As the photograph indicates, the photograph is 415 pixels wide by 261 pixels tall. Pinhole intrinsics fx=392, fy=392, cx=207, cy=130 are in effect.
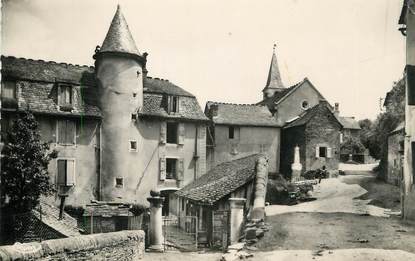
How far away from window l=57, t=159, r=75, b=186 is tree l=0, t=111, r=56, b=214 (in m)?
5.72

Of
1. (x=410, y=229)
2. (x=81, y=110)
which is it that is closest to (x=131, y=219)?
(x=81, y=110)

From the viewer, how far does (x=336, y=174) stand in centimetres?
3044

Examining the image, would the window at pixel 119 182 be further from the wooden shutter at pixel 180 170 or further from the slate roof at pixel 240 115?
the slate roof at pixel 240 115

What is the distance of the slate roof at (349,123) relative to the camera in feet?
200

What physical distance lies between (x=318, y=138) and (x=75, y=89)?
18264 mm

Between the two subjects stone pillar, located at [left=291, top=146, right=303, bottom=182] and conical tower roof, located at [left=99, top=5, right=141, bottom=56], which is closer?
conical tower roof, located at [left=99, top=5, right=141, bottom=56]

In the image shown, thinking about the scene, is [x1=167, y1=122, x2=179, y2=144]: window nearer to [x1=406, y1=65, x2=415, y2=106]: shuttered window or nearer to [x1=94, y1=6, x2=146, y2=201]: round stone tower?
[x1=94, y1=6, x2=146, y2=201]: round stone tower

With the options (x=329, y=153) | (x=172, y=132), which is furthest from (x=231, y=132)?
(x=329, y=153)

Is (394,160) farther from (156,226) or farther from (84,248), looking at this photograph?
(84,248)

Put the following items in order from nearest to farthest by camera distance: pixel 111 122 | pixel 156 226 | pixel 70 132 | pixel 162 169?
pixel 156 226 < pixel 70 132 < pixel 111 122 < pixel 162 169

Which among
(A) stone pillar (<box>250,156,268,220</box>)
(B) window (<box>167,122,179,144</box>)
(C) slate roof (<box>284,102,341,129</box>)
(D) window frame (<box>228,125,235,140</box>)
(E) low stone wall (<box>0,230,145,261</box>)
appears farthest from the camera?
(D) window frame (<box>228,125,235,140</box>)

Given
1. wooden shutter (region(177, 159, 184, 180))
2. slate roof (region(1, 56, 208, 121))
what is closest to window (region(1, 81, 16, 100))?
slate roof (region(1, 56, 208, 121))

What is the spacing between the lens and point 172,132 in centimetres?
2833

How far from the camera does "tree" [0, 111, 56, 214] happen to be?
1689cm
